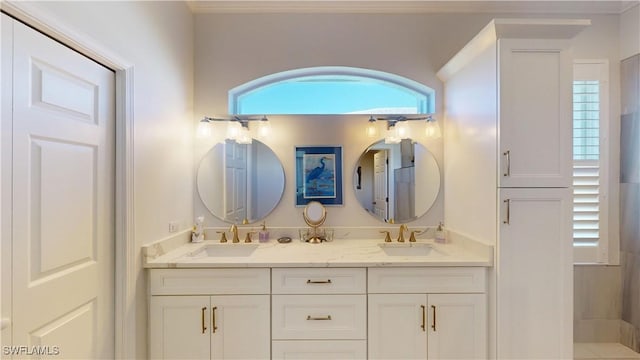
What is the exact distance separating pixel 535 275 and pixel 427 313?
0.65 m

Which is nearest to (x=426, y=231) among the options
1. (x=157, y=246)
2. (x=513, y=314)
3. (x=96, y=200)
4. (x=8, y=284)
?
(x=513, y=314)

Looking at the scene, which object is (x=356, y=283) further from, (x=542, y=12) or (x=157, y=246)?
(x=542, y=12)

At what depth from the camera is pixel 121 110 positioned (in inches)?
67.0

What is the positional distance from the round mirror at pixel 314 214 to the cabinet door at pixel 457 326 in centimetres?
99

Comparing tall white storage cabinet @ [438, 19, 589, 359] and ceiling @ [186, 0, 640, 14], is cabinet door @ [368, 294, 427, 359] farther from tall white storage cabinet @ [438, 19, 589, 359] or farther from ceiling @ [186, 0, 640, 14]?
ceiling @ [186, 0, 640, 14]

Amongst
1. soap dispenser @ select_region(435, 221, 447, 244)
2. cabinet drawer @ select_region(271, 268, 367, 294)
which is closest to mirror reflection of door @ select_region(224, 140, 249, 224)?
cabinet drawer @ select_region(271, 268, 367, 294)

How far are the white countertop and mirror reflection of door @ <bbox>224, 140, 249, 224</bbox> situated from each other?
0.41m

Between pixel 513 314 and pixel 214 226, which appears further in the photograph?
pixel 214 226

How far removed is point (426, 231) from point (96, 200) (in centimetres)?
225

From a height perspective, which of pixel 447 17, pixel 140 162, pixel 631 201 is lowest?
pixel 631 201

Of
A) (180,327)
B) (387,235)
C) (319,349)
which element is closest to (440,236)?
(387,235)

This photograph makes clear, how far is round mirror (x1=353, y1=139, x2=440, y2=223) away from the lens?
2629mm

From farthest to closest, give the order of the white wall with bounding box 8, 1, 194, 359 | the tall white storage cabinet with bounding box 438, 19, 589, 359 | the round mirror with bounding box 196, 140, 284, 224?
the round mirror with bounding box 196, 140, 284, 224 → the tall white storage cabinet with bounding box 438, 19, 589, 359 → the white wall with bounding box 8, 1, 194, 359

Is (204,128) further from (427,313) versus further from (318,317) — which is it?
(427,313)
